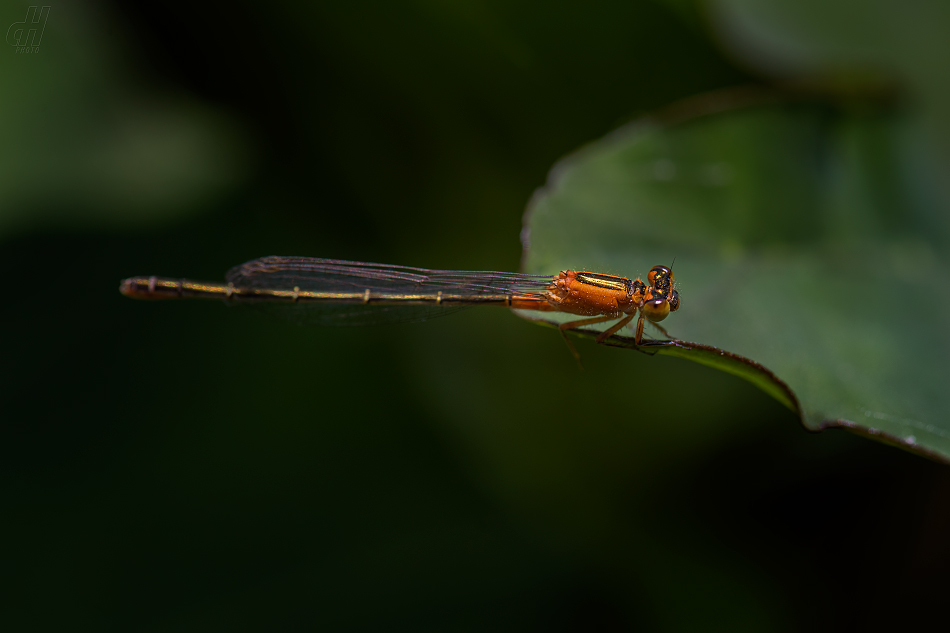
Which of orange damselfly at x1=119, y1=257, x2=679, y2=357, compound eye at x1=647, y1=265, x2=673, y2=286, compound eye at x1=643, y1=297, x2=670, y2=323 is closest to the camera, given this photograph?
compound eye at x1=647, y1=265, x2=673, y2=286

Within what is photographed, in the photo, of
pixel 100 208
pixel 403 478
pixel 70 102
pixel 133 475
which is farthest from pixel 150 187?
pixel 403 478

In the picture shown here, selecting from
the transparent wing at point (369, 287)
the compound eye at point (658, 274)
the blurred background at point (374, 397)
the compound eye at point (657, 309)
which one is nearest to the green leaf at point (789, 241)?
the compound eye at point (658, 274)

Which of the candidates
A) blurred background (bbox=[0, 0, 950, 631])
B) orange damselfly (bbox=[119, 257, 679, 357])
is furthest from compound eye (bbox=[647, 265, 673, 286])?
blurred background (bbox=[0, 0, 950, 631])

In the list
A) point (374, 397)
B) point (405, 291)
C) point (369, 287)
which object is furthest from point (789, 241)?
point (374, 397)

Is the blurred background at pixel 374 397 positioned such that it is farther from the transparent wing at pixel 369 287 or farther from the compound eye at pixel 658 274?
the compound eye at pixel 658 274

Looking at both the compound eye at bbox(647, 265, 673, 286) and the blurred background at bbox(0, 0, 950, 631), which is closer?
the compound eye at bbox(647, 265, 673, 286)

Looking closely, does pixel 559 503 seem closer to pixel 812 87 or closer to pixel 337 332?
pixel 337 332

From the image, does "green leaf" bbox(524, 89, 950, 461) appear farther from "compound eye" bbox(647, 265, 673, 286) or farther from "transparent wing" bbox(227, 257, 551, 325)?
"transparent wing" bbox(227, 257, 551, 325)
